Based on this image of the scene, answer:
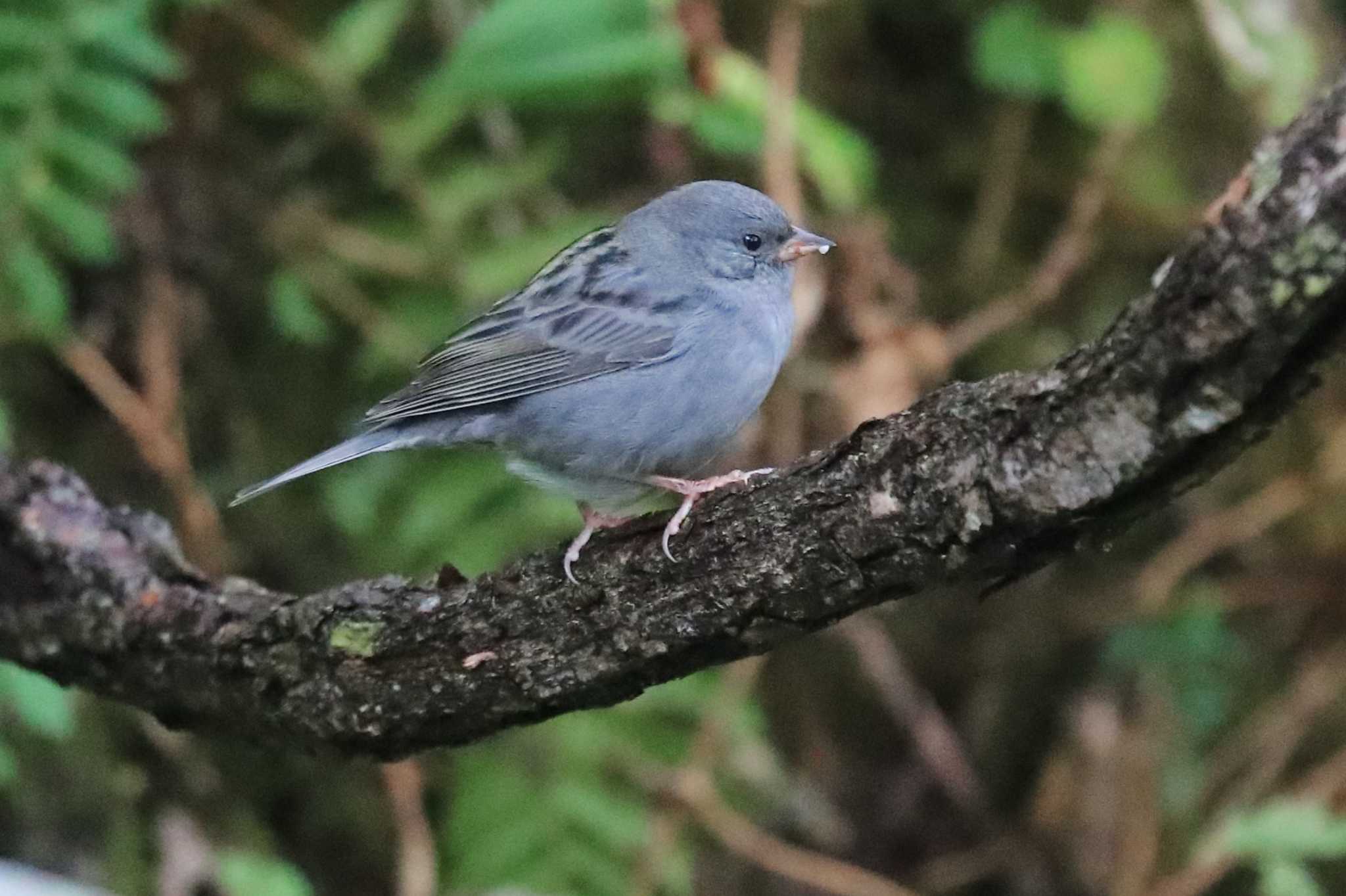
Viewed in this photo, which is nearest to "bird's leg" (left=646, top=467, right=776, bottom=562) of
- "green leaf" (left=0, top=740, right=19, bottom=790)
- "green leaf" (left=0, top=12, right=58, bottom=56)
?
"green leaf" (left=0, top=740, right=19, bottom=790)

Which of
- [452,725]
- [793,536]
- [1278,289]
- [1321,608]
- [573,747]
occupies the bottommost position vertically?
[1278,289]

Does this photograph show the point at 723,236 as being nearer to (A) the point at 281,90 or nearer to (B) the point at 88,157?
(B) the point at 88,157

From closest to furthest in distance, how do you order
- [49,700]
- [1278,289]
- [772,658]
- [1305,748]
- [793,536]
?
[1278,289], [793,536], [49,700], [1305,748], [772,658]

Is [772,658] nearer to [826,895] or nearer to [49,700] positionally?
[826,895]

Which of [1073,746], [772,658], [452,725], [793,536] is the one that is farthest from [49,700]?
[1073,746]

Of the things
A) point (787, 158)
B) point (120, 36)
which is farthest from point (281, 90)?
point (787, 158)
